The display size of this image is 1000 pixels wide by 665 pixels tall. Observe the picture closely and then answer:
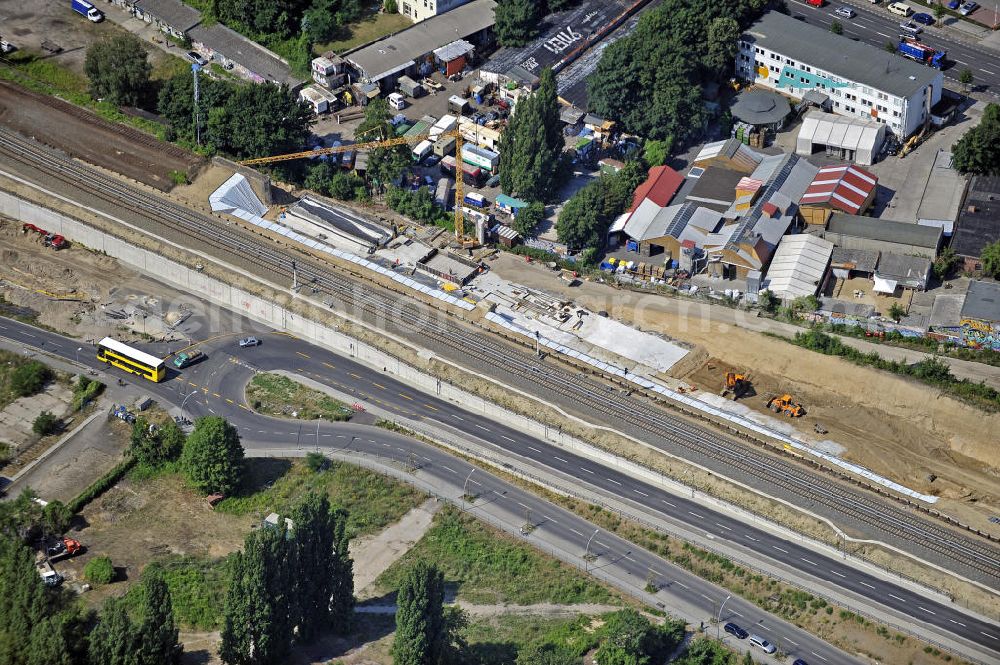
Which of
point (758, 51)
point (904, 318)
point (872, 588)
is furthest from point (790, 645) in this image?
point (758, 51)

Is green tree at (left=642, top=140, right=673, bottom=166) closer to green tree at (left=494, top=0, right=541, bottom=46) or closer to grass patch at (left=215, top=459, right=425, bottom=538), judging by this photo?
green tree at (left=494, top=0, right=541, bottom=46)

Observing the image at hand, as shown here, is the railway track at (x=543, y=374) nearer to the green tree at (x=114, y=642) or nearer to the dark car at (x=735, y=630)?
the dark car at (x=735, y=630)

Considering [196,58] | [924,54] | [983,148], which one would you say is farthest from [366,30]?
[983,148]

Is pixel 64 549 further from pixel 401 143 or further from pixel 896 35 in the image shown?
pixel 896 35

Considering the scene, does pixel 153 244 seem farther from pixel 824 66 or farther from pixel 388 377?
pixel 824 66

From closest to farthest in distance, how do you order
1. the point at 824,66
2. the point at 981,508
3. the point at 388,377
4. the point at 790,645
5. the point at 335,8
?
the point at 790,645 < the point at 981,508 < the point at 388,377 < the point at 824,66 < the point at 335,8

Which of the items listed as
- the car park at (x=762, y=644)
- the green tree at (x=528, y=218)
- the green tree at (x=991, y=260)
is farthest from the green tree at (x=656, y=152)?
the car park at (x=762, y=644)
